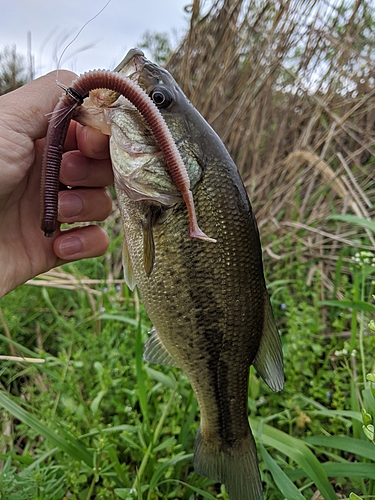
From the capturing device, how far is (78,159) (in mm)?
1537

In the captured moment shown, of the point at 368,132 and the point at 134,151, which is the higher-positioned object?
the point at 368,132

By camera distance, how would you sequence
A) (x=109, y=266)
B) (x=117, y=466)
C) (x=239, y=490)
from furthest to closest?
1. (x=109, y=266)
2. (x=117, y=466)
3. (x=239, y=490)

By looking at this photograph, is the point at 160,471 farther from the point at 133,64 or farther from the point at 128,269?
the point at 133,64

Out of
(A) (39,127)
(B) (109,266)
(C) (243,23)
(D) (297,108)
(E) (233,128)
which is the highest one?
(C) (243,23)

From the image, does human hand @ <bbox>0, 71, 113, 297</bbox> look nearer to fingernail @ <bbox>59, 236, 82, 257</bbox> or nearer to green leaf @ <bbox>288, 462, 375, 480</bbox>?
fingernail @ <bbox>59, 236, 82, 257</bbox>

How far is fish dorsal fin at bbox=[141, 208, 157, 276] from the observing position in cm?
115

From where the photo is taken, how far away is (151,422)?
1754 millimetres

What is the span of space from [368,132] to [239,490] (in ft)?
9.21

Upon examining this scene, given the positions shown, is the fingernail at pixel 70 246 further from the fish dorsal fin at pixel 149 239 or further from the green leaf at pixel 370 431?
the green leaf at pixel 370 431

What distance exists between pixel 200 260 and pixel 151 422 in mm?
960

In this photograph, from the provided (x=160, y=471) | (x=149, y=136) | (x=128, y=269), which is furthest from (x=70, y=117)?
(x=160, y=471)

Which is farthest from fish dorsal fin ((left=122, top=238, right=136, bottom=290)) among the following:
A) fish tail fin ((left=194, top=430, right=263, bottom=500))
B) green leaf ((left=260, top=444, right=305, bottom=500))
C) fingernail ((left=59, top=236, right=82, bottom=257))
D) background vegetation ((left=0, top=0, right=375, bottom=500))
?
green leaf ((left=260, top=444, right=305, bottom=500))

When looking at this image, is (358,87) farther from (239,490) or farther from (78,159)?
(239,490)

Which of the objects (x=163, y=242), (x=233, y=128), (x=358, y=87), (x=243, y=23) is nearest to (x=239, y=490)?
(x=163, y=242)
